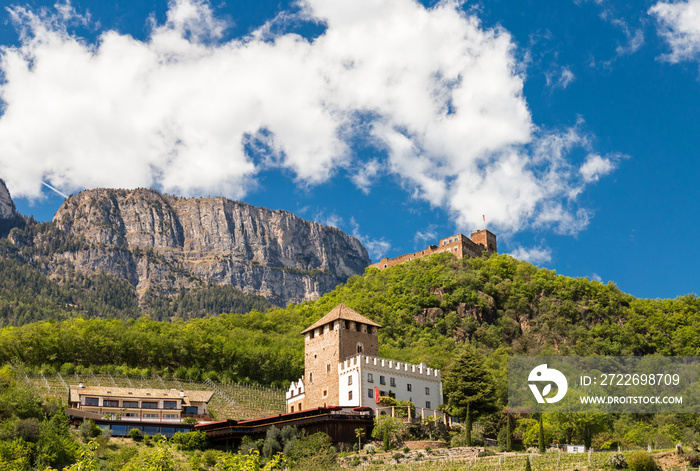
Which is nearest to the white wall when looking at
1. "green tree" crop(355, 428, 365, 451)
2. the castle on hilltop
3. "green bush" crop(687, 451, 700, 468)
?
"green tree" crop(355, 428, 365, 451)

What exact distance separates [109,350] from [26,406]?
38.8 meters

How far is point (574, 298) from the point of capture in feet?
458

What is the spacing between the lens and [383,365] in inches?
3086

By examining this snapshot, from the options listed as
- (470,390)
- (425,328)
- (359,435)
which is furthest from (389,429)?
(425,328)

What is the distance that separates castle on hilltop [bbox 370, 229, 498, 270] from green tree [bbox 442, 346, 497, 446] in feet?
282

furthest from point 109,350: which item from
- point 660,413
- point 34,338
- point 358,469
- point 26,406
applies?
point 660,413

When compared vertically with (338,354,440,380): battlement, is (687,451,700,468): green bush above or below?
below

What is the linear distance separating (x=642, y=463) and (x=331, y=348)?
124 feet

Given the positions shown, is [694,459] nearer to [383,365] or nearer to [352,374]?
[383,365]

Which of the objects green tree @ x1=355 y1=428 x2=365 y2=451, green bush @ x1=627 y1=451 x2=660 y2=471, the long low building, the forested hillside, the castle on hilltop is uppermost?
the castle on hilltop

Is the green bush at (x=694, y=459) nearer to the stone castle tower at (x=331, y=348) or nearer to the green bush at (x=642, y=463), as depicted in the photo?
the green bush at (x=642, y=463)

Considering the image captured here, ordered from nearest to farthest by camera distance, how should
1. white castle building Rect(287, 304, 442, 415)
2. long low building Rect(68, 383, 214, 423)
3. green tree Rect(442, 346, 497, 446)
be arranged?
green tree Rect(442, 346, 497, 446) → white castle building Rect(287, 304, 442, 415) → long low building Rect(68, 383, 214, 423)

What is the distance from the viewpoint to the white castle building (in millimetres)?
76750

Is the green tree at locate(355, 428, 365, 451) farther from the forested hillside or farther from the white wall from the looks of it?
the forested hillside
